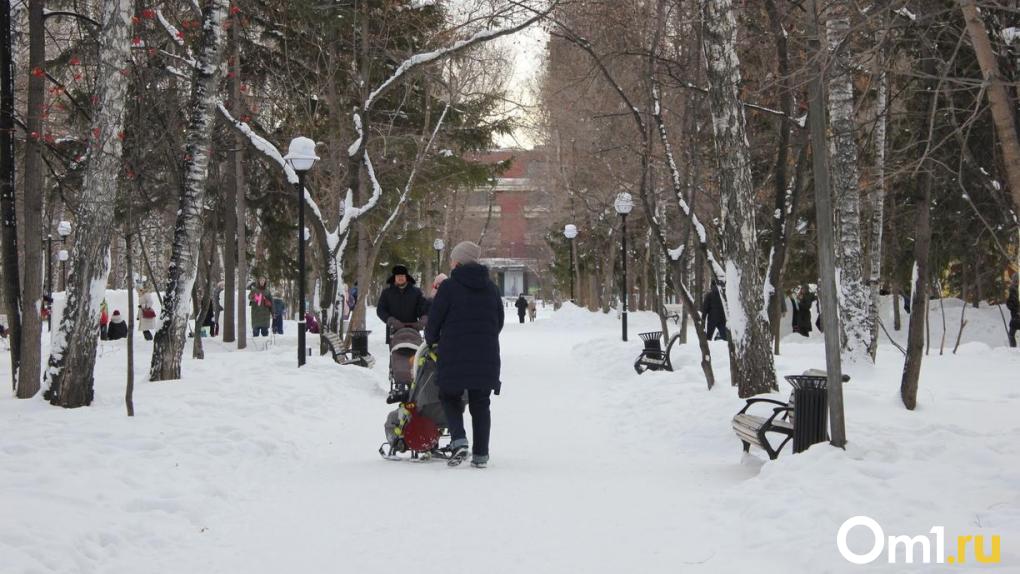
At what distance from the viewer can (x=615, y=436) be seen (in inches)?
435

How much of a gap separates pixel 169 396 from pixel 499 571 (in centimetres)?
715

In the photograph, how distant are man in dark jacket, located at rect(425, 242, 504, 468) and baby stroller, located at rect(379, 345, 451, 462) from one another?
0.86 ft

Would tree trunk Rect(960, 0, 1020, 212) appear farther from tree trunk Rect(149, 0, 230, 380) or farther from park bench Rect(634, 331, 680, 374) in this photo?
park bench Rect(634, 331, 680, 374)

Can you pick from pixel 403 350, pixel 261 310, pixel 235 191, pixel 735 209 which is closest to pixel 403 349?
pixel 403 350

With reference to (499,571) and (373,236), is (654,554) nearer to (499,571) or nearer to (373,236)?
(499,571)

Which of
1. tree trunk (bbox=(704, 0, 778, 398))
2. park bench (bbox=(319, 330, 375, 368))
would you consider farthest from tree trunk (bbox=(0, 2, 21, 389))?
tree trunk (bbox=(704, 0, 778, 398))

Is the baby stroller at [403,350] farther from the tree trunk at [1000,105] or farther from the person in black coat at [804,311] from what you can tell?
the person in black coat at [804,311]

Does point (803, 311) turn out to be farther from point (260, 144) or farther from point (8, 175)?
point (8, 175)

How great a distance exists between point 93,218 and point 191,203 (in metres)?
2.30

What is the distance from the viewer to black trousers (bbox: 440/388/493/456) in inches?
346

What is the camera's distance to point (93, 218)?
36.1 feet

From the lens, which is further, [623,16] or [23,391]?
[623,16]

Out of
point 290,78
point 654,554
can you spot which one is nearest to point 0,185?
point 654,554

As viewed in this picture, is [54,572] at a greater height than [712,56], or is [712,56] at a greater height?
[712,56]
